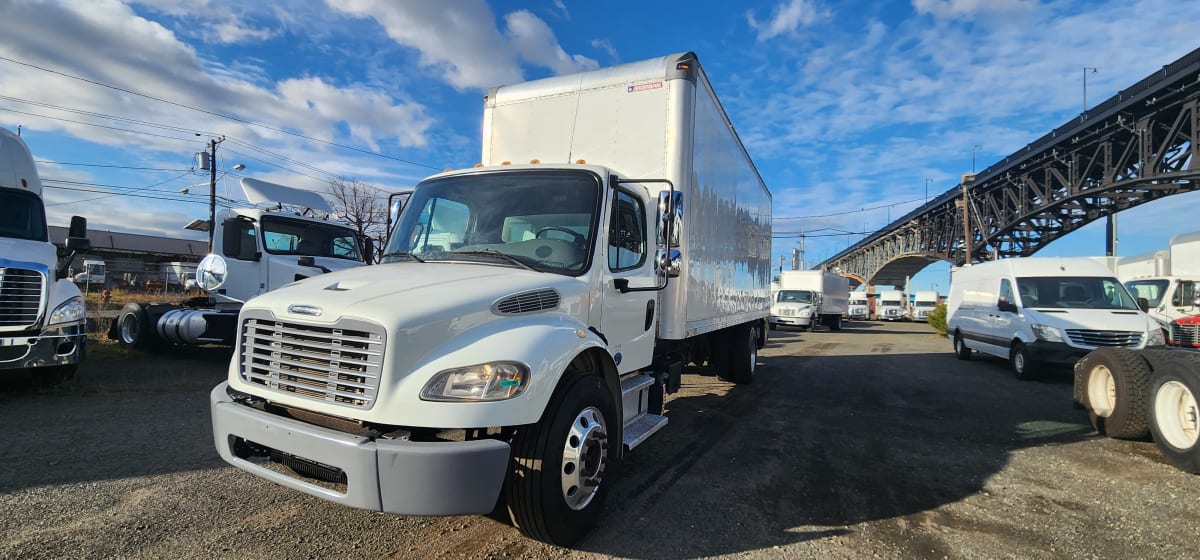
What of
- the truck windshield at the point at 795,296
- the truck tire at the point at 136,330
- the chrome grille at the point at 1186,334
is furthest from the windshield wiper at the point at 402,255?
the truck windshield at the point at 795,296

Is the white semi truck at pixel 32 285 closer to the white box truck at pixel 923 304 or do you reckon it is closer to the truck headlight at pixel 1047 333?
the truck headlight at pixel 1047 333

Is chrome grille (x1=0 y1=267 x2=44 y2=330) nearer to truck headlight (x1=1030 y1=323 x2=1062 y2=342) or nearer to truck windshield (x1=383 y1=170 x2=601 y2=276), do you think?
truck windshield (x1=383 y1=170 x2=601 y2=276)

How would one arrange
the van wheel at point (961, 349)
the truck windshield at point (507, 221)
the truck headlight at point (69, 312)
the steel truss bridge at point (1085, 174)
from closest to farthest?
the truck windshield at point (507, 221), the truck headlight at point (69, 312), the van wheel at point (961, 349), the steel truss bridge at point (1085, 174)

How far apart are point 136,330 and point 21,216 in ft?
13.1

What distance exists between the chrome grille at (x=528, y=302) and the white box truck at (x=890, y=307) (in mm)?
46877

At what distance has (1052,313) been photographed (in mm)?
9906

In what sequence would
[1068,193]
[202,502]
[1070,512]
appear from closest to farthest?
Result: [202,502], [1070,512], [1068,193]

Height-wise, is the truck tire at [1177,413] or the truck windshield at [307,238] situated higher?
the truck windshield at [307,238]

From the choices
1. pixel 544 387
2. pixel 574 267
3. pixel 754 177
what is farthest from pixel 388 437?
pixel 754 177

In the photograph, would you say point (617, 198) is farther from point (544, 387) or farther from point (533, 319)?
point (544, 387)

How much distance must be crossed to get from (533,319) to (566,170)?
1.46 meters

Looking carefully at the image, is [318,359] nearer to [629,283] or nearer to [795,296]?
[629,283]

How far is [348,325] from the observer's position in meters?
2.63

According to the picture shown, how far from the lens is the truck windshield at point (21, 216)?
6.43 m
